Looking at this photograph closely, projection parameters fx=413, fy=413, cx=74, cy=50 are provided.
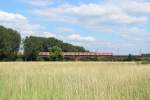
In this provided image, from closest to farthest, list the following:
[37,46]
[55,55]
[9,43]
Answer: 1. [55,55]
2. [9,43]
3. [37,46]

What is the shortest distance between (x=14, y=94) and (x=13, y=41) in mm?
80358

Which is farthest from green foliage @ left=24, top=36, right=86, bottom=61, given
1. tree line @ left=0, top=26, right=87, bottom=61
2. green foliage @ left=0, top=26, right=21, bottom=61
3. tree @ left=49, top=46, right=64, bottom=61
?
tree @ left=49, top=46, right=64, bottom=61

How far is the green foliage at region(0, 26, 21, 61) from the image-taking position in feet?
270

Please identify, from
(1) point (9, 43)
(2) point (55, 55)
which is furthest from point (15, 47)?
(2) point (55, 55)

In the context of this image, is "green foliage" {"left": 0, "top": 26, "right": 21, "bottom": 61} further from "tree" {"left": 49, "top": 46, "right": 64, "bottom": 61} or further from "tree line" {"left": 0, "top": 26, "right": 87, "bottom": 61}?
"tree" {"left": 49, "top": 46, "right": 64, "bottom": 61}

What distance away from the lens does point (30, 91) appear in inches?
328

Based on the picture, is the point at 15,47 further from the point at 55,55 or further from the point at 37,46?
the point at 55,55

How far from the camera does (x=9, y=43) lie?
85.1 meters

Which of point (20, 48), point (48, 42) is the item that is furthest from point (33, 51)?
point (48, 42)

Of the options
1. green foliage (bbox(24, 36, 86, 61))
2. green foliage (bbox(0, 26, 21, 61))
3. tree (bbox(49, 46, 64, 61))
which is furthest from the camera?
green foliage (bbox(24, 36, 86, 61))

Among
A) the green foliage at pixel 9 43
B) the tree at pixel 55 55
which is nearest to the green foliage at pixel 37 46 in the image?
the green foliage at pixel 9 43

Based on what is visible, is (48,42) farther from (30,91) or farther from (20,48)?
(30,91)

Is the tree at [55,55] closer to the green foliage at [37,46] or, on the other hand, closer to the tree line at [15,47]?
the tree line at [15,47]

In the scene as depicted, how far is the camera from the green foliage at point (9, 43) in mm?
82250
